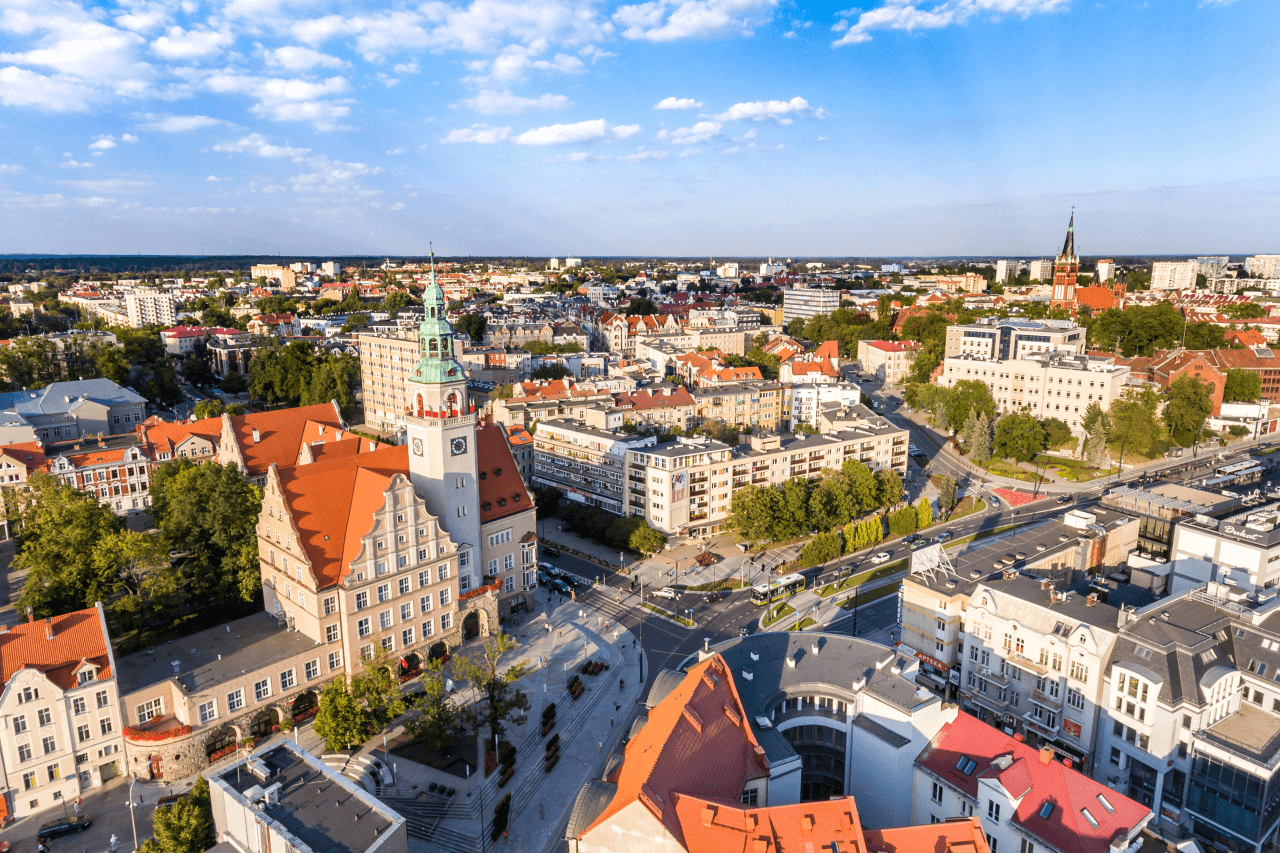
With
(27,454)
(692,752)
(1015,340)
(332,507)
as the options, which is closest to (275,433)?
(27,454)

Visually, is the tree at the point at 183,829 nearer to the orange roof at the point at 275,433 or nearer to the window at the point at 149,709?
the window at the point at 149,709

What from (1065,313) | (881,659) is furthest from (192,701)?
(1065,313)

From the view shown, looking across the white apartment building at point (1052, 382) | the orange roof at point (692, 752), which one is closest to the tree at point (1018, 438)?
the white apartment building at point (1052, 382)

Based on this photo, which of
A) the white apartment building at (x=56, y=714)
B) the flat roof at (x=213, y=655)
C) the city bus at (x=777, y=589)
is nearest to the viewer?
the white apartment building at (x=56, y=714)

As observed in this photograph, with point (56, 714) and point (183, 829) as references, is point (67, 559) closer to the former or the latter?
point (56, 714)

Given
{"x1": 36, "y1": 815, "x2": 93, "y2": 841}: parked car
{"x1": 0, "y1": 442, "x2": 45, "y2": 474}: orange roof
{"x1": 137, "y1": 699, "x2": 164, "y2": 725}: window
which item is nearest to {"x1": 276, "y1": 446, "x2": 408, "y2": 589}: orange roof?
{"x1": 137, "y1": 699, "x2": 164, "y2": 725}: window

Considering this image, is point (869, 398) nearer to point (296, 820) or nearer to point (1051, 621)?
point (1051, 621)
